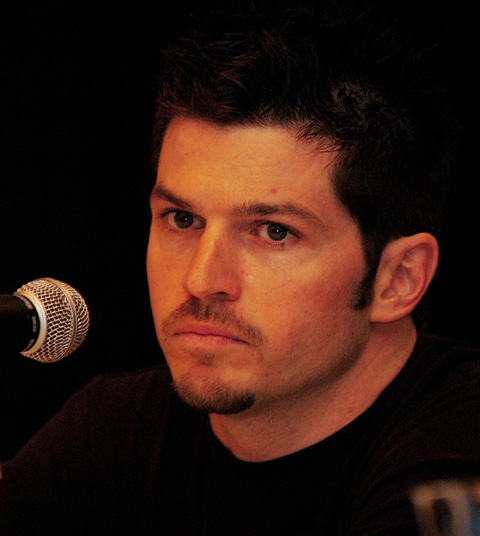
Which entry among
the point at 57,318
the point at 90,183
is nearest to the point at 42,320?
the point at 57,318

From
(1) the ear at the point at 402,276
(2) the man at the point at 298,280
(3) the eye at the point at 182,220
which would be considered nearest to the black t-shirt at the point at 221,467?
(2) the man at the point at 298,280

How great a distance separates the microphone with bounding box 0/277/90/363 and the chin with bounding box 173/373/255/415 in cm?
45

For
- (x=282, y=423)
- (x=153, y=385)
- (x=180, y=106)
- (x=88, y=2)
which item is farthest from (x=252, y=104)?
(x=88, y=2)

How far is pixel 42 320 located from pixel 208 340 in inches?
21.8

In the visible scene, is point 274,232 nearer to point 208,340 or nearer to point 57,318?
point 208,340

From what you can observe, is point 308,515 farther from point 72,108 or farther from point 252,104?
point 72,108

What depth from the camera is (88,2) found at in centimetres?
266

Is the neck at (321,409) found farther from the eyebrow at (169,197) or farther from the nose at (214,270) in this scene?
the eyebrow at (169,197)

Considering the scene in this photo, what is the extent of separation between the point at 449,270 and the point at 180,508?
4.03 ft

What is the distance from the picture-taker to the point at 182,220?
6.29 feet

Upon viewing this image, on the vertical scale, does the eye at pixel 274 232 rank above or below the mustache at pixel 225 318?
above

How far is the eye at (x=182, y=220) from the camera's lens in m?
1.89

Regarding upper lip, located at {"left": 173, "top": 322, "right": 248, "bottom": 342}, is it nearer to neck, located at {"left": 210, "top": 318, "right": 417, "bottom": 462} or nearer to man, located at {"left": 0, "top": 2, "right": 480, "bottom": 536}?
man, located at {"left": 0, "top": 2, "right": 480, "bottom": 536}

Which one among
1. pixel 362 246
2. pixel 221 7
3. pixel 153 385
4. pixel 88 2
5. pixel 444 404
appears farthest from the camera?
pixel 88 2
